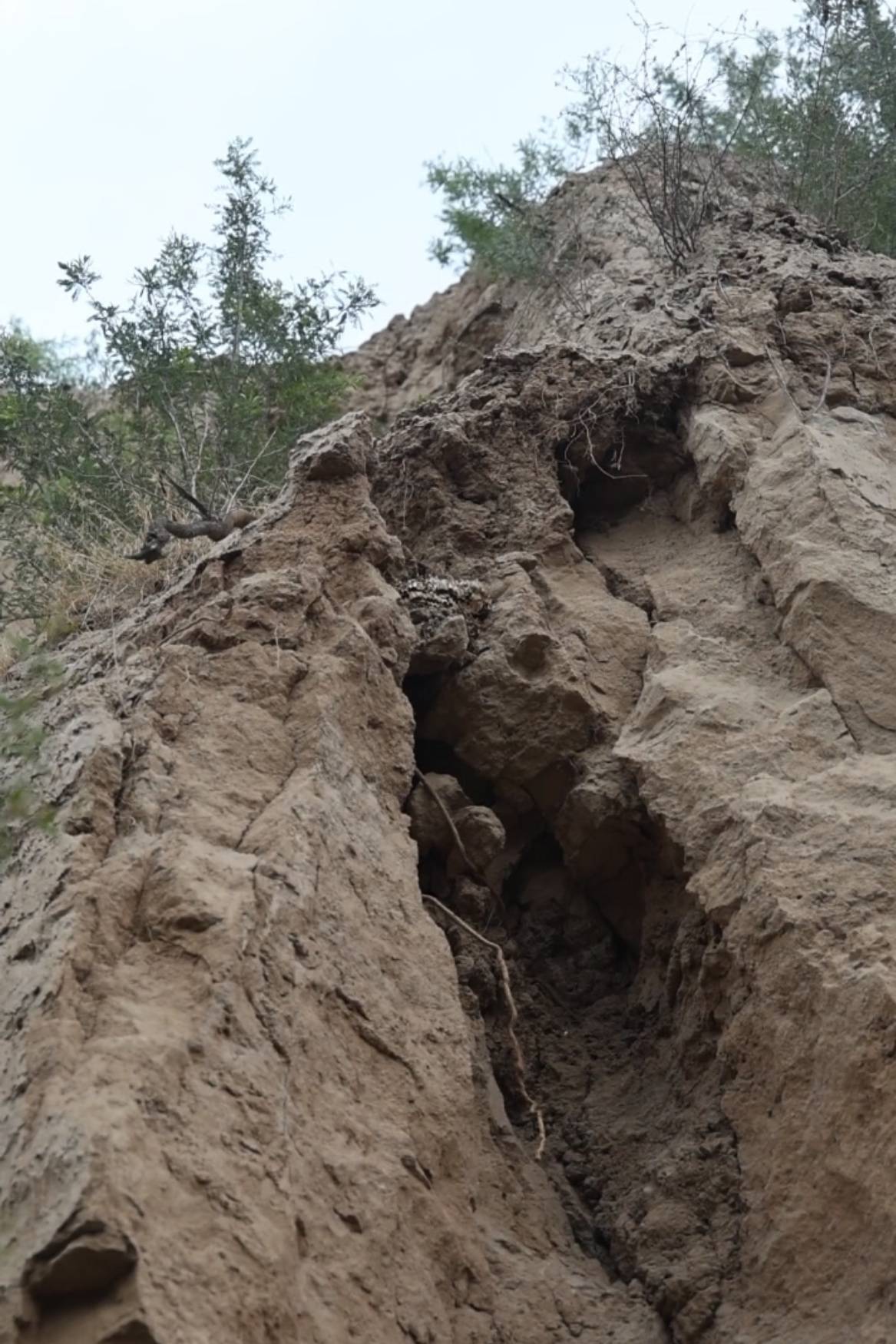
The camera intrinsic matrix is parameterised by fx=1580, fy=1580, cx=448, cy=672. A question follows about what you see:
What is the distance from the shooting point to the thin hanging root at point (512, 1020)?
15.0 ft

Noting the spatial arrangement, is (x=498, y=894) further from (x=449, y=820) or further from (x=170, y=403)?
(x=170, y=403)

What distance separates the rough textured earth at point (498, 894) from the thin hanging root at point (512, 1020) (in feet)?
0.11

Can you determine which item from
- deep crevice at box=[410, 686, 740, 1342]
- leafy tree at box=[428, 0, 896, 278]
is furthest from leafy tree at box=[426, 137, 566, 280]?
deep crevice at box=[410, 686, 740, 1342]

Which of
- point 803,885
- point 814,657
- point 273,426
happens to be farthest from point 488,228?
point 803,885

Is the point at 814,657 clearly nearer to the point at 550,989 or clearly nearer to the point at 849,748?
the point at 849,748

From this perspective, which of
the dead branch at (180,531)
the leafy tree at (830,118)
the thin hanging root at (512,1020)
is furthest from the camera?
the leafy tree at (830,118)

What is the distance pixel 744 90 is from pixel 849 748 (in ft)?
22.8

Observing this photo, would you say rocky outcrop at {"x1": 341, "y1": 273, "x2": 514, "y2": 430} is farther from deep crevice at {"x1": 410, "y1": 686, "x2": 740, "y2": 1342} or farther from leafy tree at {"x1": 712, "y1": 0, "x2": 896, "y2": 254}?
deep crevice at {"x1": 410, "y1": 686, "x2": 740, "y2": 1342}

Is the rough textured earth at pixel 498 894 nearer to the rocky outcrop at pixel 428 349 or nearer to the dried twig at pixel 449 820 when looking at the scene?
the dried twig at pixel 449 820

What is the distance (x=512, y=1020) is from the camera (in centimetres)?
473

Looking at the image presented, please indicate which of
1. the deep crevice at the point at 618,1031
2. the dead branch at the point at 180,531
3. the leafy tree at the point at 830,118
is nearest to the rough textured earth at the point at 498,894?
the deep crevice at the point at 618,1031

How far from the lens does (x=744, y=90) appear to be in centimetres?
1030

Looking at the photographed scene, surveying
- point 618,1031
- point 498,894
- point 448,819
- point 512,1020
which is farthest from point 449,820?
point 618,1031

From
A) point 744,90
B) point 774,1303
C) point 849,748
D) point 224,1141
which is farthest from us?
point 744,90
